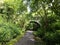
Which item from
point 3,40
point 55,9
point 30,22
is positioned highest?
point 55,9

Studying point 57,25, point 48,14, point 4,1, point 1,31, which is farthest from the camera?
point 4,1

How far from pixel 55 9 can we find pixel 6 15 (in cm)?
923

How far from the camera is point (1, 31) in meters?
14.2

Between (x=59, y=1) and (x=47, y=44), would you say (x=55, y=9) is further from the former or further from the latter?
(x=47, y=44)

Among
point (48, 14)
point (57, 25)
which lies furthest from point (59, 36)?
point (48, 14)

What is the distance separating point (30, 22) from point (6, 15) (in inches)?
636

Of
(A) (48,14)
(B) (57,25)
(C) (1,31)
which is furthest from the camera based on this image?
(A) (48,14)

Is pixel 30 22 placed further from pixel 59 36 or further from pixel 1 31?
pixel 1 31

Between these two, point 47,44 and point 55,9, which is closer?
point 47,44

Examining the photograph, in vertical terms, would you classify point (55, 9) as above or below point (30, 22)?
above

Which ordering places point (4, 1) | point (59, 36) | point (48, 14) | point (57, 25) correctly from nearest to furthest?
point (59, 36) < point (57, 25) < point (48, 14) < point (4, 1)

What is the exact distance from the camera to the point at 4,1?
27172 millimetres

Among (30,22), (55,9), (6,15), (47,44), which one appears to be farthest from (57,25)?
(30,22)

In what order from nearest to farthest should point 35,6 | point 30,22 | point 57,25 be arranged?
point 57,25
point 35,6
point 30,22
